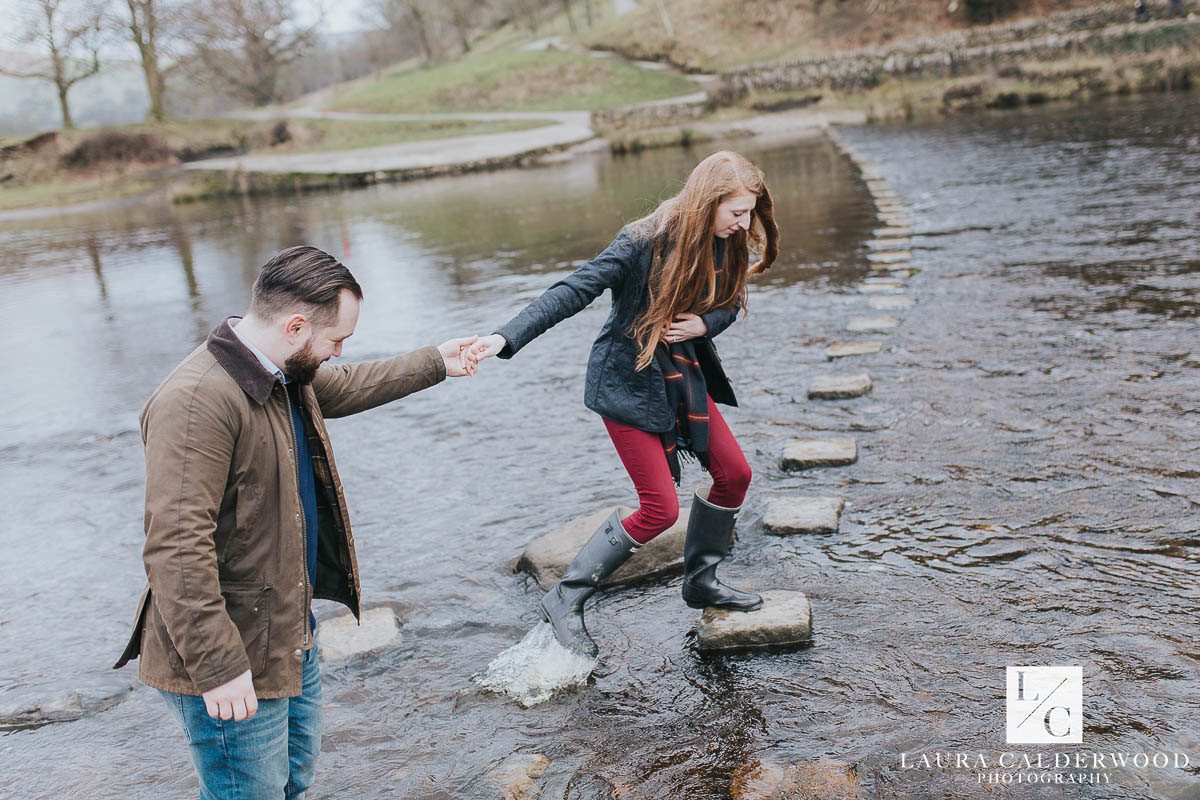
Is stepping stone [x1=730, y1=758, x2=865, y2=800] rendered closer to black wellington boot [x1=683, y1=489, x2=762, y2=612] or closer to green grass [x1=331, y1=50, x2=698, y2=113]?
black wellington boot [x1=683, y1=489, x2=762, y2=612]

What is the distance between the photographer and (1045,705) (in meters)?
3.55

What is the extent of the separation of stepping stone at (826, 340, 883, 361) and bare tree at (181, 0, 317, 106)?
4274 cm

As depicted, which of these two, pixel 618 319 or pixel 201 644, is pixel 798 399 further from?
pixel 201 644

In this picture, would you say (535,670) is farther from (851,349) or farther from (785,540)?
(851,349)

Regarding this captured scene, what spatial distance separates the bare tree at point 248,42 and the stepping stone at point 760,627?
4597 centimetres

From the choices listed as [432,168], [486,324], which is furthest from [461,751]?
[432,168]

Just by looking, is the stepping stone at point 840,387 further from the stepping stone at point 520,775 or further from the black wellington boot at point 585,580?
the stepping stone at point 520,775

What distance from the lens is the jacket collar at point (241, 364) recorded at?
104 inches

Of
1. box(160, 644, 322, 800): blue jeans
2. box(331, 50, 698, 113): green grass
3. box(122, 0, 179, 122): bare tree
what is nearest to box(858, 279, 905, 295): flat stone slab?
box(160, 644, 322, 800): blue jeans

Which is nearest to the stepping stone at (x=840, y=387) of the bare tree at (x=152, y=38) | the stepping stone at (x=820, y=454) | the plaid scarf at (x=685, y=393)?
the stepping stone at (x=820, y=454)

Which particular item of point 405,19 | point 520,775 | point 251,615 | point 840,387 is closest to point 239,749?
point 251,615

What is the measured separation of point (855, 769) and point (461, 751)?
1507 mm

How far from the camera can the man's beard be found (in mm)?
2779

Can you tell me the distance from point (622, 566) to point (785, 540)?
904 millimetres
